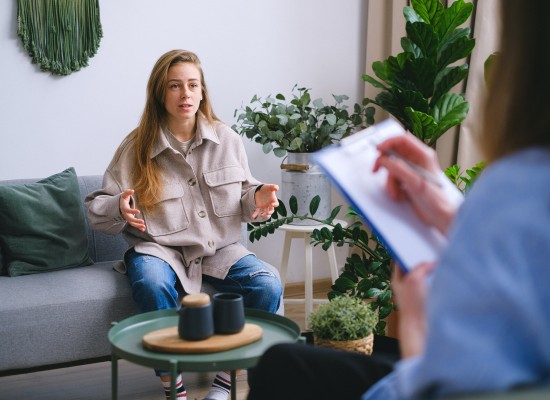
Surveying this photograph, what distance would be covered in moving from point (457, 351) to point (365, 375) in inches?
22.4

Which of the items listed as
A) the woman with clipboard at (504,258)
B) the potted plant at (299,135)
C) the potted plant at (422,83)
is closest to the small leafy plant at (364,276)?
the potted plant at (422,83)

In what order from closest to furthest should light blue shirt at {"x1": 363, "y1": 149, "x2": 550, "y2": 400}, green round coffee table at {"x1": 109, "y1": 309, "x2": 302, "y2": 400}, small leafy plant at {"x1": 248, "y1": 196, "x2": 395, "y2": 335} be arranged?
light blue shirt at {"x1": 363, "y1": 149, "x2": 550, "y2": 400}, green round coffee table at {"x1": 109, "y1": 309, "x2": 302, "y2": 400}, small leafy plant at {"x1": 248, "y1": 196, "x2": 395, "y2": 335}

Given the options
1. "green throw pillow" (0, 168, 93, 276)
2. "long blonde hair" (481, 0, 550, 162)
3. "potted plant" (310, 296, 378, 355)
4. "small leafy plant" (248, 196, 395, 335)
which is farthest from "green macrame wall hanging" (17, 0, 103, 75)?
"long blonde hair" (481, 0, 550, 162)

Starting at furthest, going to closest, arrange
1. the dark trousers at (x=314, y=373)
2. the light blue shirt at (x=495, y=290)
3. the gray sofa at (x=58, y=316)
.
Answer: the gray sofa at (x=58, y=316), the dark trousers at (x=314, y=373), the light blue shirt at (x=495, y=290)

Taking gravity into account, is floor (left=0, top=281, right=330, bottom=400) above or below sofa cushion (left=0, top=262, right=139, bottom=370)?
below

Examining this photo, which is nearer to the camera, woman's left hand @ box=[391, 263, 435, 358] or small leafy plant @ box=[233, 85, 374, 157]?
woman's left hand @ box=[391, 263, 435, 358]

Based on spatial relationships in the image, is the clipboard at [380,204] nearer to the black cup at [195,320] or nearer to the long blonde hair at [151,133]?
the black cup at [195,320]

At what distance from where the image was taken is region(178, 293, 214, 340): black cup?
1682 mm

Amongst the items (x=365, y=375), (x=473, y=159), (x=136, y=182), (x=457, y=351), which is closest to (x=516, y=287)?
A: (x=457, y=351)

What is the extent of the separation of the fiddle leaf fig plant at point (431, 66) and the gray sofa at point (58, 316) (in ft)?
3.94

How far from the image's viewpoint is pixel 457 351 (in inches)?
27.3

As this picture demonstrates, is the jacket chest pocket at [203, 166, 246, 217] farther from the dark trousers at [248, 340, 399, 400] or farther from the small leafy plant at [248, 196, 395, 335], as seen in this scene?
the dark trousers at [248, 340, 399, 400]

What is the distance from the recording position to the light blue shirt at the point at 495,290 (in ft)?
2.26

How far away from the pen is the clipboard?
11 millimetres
